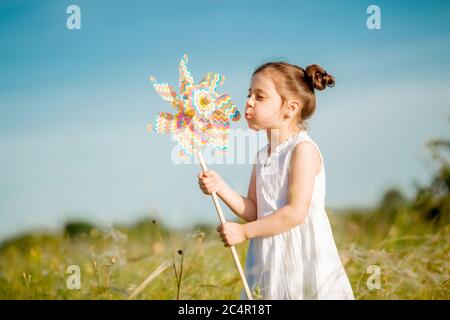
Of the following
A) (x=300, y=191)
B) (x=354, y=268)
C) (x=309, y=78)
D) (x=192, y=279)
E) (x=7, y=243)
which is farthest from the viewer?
(x=7, y=243)

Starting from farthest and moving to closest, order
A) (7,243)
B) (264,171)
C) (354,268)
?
1. (7,243)
2. (354,268)
3. (264,171)

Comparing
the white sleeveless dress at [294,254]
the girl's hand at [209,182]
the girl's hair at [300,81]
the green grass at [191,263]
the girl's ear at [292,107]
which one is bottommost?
the green grass at [191,263]

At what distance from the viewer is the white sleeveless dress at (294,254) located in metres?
2.17

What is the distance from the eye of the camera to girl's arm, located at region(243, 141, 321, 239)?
6.95 ft

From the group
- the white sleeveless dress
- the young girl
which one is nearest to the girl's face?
the young girl

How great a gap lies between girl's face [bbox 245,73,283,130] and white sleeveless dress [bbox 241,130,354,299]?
0.42 feet

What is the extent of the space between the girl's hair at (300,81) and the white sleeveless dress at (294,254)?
0.22 m

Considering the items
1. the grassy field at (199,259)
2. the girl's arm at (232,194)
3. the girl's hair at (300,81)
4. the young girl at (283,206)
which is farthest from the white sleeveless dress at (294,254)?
the grassy field at (199,259)

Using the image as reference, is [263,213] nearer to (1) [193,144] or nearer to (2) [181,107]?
(1) [193,144]

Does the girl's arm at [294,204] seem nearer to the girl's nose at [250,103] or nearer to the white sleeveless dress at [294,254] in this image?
the white sleeveless dress at [294,254]

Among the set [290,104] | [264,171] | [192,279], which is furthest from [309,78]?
[192,279]

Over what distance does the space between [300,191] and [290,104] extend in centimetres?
43

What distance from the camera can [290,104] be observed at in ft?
7.79
